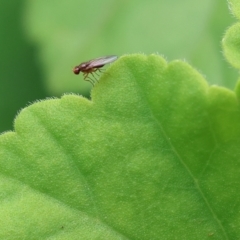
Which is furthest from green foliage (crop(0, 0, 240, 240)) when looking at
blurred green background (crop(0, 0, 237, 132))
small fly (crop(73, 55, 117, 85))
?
blurred green background (crop(0, 0, 237, 132))

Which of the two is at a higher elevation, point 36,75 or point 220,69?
point 36,75

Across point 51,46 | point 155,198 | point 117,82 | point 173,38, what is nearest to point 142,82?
point 117,82

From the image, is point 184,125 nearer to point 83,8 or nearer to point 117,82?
point 117,82

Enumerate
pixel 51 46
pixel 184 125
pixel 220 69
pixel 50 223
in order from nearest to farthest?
pixel 184 125
pixel 50 223
pixel 220 69
pixel 51 46

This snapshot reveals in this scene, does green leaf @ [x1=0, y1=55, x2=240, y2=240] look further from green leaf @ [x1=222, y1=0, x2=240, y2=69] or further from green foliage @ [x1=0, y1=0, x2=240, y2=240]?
green leaf @ [x1=222, y1=0, x2=240, y2=69]

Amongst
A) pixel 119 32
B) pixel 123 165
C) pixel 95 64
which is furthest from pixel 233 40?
pixel 119 32

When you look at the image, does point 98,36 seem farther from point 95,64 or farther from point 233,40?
point 233,40
